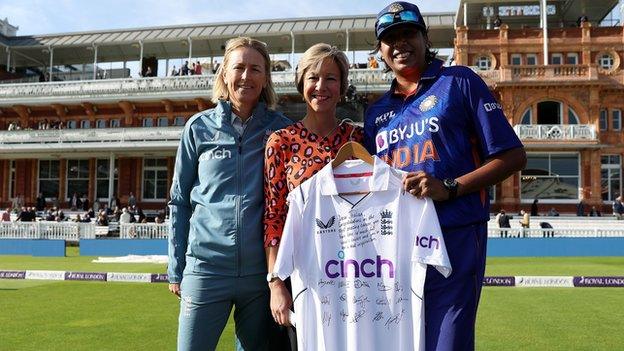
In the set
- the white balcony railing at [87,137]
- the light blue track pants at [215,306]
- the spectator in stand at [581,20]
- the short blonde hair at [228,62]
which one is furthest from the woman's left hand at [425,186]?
the spectator in stand at [581,20]

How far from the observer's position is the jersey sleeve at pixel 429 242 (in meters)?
2.39

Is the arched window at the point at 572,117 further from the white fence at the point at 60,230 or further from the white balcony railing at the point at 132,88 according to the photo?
the white fence at the point at 60,230

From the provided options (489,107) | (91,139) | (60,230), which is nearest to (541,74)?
(60,230)

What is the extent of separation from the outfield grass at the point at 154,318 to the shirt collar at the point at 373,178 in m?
3.51

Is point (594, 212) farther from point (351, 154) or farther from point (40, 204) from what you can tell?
point (40, 204)

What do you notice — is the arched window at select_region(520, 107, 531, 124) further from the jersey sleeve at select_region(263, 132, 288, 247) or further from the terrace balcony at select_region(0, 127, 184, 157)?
the jersey sleeve at select_region(263, 132, 288, 247)

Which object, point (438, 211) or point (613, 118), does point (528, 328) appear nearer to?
point (438, 211)

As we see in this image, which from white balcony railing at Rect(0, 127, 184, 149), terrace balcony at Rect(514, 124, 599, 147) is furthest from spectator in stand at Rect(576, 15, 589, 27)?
white balcony railing at Rect(0, 127, 184, 149)

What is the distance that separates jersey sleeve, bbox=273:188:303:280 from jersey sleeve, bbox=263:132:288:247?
11 centimetres

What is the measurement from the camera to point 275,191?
9.31ft

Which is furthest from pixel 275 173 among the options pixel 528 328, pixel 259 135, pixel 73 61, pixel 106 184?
pixel 73 61

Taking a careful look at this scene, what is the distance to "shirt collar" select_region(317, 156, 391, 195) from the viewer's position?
8.43 feet

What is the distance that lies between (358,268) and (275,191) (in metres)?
0.62

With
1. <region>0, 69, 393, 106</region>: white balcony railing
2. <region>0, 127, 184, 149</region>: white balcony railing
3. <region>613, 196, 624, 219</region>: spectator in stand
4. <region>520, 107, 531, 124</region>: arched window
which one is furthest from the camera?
<region>0, 127, 184, 149</region>: white balcony railing
